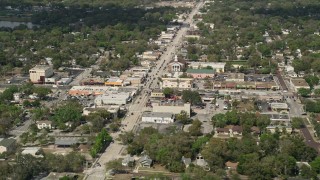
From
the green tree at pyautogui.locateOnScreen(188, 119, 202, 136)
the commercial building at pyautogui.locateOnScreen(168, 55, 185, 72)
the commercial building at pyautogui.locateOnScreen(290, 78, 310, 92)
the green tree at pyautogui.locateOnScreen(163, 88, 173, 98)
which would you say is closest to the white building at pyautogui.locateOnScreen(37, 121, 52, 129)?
the green tree at pyautogui.locateOnScreen(188, 119, 202, 136)

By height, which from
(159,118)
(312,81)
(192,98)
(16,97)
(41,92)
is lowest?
(159,118)

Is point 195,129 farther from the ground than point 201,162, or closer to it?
farther from the ground

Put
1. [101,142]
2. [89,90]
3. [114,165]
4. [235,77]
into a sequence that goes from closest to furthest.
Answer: [114,165]
[101,142]
[89,90]
[235,77]

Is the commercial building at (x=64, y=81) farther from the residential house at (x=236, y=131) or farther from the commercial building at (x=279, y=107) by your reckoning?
the commercial building at (x=279, y=107)

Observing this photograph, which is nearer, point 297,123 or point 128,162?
point 128,162

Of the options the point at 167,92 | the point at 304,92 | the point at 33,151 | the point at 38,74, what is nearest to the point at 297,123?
the point at 304,92

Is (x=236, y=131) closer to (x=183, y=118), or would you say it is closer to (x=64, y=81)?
(x=183, y=118)
